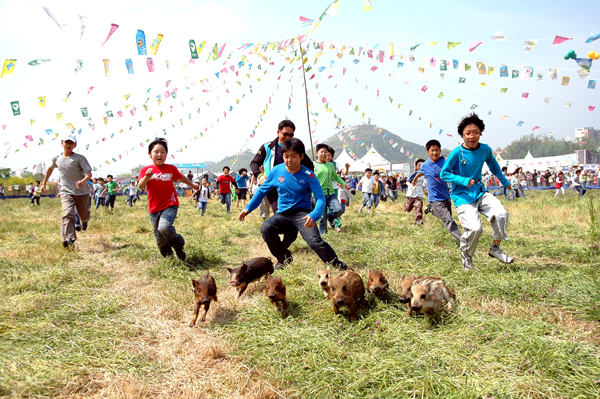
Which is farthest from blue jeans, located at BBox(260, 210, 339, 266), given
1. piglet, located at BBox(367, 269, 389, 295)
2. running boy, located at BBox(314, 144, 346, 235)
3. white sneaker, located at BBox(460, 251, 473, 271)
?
running boy, located at BBox(314, 144, 346, 235)

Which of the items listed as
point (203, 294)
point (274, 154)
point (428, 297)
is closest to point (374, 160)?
point (274, 154)

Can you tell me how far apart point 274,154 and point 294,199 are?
1.44 meters

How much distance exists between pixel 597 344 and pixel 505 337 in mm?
591

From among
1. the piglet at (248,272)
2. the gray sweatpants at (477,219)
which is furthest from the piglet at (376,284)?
the gray sweatpants at (477,219)

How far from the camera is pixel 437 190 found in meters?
6.39

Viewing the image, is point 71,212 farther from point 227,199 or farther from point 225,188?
point 225,188

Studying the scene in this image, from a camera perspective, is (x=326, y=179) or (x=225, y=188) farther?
(x=225, y=188)

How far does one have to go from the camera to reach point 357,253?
18.4 ft

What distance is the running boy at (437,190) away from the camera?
232 inches

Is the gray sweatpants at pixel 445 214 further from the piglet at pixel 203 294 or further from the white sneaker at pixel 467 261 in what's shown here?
the piglet at pixel 203 294

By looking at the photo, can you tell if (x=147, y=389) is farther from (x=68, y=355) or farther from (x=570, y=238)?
(x=570, y=238)

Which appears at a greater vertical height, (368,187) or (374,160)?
(368,187)

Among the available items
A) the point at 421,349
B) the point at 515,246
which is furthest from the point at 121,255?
the point at 515,246

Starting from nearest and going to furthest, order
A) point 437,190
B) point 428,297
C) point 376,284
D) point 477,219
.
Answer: point 428,297
point 376,284
point 477,219
point 437,190
